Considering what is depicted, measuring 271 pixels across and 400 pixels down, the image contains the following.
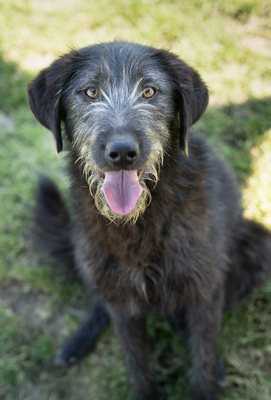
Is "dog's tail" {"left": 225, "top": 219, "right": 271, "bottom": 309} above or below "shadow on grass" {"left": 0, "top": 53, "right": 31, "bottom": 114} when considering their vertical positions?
below

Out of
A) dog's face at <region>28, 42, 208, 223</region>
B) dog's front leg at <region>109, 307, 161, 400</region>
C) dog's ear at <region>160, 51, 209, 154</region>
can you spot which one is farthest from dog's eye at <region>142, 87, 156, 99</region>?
dog's front leg at <region>109, 307, 161, 400</region>

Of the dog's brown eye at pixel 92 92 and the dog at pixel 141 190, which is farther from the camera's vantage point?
the dog's brown eye at pixel 92 92

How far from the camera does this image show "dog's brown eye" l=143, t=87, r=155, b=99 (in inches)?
82.8

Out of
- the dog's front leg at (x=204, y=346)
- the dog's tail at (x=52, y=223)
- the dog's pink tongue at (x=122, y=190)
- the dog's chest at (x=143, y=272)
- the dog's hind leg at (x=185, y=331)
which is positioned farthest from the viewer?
the dog's tail at (x=52, y=223)

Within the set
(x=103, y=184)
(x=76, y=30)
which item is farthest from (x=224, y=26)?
(x=103, y=184)

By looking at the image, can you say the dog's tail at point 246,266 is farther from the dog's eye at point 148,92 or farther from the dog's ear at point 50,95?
the dog's ear at point 50,95

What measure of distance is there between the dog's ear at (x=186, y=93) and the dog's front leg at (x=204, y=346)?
120cm

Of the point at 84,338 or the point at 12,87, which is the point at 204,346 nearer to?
the point at 84,338

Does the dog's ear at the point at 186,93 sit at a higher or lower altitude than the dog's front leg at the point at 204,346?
higher

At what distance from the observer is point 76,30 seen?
5258mm

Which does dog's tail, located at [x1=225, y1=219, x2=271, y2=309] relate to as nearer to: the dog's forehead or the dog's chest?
the dog's chest

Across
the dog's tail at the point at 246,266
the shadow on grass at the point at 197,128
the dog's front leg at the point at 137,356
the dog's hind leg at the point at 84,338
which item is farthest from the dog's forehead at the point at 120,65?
the shadow on grass at the point at 197,128

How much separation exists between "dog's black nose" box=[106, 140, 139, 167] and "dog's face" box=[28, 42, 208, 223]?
59mm

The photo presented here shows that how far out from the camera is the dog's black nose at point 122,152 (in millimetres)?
1750
